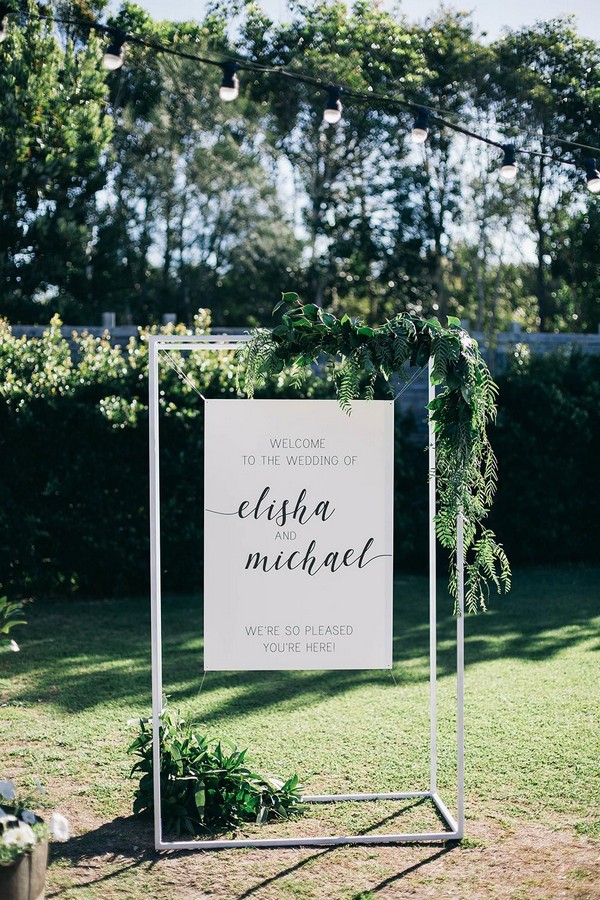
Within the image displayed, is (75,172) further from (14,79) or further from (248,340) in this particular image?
(248,340)

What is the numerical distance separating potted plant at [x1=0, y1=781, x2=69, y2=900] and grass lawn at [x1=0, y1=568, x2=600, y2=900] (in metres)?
0.50

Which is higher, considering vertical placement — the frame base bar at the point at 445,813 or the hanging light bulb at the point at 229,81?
the hanging light bulb at the point at 229,81

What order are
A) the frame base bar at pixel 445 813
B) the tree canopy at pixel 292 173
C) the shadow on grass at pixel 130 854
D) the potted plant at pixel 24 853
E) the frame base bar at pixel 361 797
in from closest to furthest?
the potted plant at pixel 24 853 < the shadow on grass at pixel 130 854 < the frame base bar at pixel 445 813 < the frame base bar at pixel 361 797 < the tree canopy at pixel 292 173

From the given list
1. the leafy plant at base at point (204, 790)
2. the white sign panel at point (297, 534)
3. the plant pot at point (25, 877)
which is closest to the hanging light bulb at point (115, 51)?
the white sign panel at point (297, 534)

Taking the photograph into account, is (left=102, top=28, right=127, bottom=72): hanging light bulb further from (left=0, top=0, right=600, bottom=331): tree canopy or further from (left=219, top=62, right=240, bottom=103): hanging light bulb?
(left=0, top=0, right=600, bottom=331): tree canopy

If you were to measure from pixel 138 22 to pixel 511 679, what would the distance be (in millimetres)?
17045

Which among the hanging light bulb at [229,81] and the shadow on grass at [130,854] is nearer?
the shadow on grass at [130,854]

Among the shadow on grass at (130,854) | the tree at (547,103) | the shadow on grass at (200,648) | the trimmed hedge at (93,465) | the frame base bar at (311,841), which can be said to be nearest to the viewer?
the shadow on grass at (130,854)

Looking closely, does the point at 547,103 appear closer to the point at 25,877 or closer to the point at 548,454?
the point at 548,454

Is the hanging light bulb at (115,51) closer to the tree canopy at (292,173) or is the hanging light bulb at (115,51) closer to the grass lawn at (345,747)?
the grass lawn at (345,747)

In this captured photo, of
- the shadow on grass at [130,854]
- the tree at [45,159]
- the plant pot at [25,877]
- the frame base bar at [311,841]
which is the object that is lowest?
the shadow on grass at [130,854]

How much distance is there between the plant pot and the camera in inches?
A: 112

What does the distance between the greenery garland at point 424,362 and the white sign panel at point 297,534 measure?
22 cm

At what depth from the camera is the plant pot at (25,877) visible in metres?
2.85
